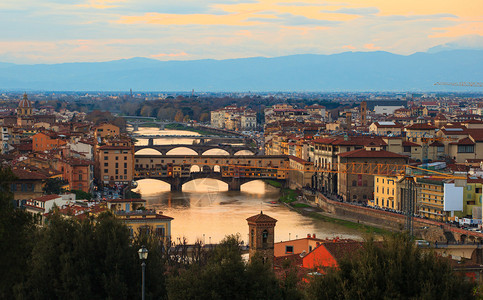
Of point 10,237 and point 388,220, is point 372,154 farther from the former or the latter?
point 10,237

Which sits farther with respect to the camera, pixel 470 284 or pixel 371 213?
pixel 371 213

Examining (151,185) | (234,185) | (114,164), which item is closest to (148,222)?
(114,164)

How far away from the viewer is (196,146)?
43281 millimetres

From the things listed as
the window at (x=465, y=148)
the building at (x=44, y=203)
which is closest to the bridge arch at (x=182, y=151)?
the window at (x=465, y=148)

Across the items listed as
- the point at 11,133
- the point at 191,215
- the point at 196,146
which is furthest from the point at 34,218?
the point at 196,146

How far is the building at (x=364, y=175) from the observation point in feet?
90.0

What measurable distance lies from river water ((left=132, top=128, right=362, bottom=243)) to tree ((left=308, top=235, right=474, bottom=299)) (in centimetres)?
1098

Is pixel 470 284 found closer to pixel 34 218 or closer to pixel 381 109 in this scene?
pixel 34 218

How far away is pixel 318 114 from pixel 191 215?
144 feet

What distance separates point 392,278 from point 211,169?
1079 inches

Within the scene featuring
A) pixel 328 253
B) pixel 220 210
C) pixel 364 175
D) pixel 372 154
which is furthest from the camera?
pixel 372 154

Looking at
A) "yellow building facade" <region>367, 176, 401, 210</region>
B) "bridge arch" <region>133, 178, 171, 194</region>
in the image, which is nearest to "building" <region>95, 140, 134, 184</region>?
"bridge arch" <region>133, 178, 171, 194</region>

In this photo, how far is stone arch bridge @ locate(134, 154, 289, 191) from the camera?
3266cm

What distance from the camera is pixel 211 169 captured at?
35469mm
